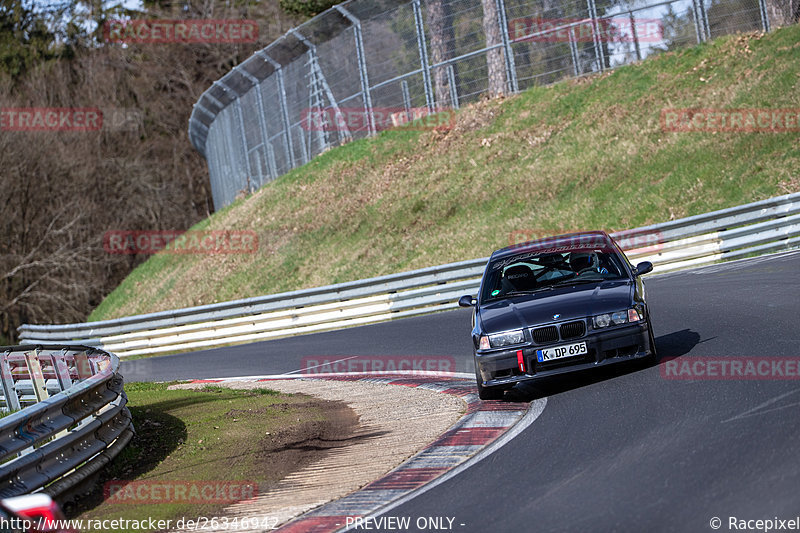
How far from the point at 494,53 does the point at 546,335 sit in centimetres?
2045

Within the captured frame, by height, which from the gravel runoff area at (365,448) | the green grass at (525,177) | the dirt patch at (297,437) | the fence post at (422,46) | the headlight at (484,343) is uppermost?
the fence post at (422,46)

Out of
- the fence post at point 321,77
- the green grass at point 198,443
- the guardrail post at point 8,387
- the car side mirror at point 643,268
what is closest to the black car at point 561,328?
the car side mirror at point 643,268

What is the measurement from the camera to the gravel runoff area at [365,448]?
646 centimetres

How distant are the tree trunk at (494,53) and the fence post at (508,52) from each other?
0.12m

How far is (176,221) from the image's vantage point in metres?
54.8

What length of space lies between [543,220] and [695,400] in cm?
1561

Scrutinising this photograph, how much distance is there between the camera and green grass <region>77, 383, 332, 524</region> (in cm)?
670

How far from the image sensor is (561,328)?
27.9ft

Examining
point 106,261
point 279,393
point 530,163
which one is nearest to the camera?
point 279,393

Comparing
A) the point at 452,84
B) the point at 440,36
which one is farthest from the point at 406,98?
the point at 440,36

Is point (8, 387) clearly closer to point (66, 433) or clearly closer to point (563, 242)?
point (66, 433)

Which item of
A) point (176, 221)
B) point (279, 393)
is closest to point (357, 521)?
point (279, 393)

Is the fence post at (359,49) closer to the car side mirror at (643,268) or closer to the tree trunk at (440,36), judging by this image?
the tree trunk at (440,36)

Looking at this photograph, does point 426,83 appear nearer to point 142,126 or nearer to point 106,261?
point 106,261
